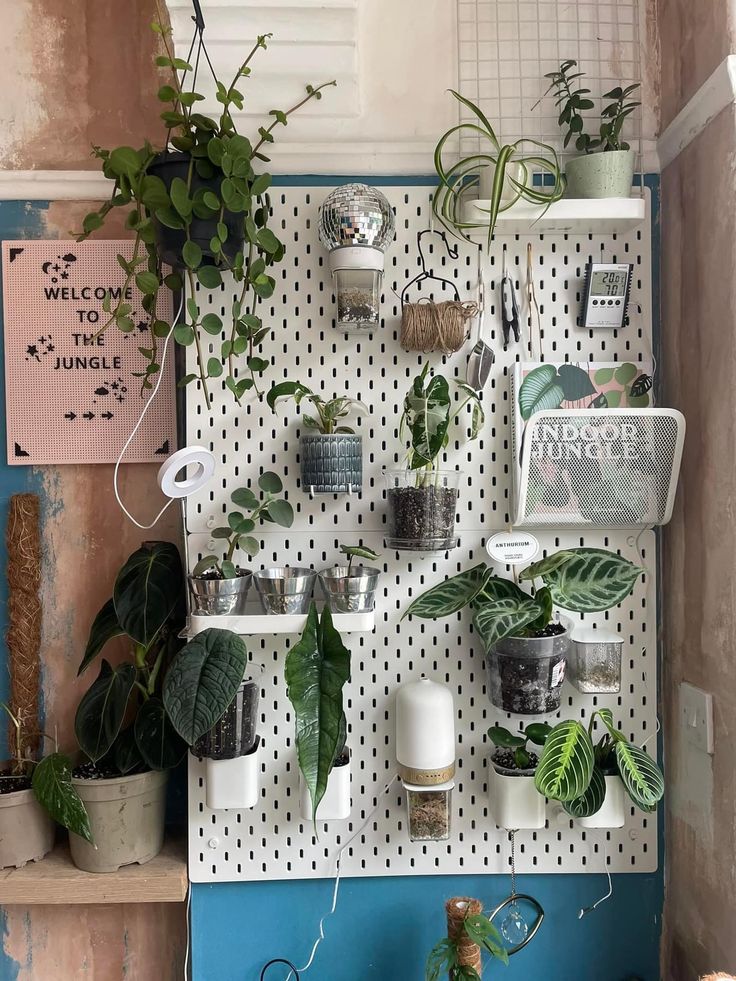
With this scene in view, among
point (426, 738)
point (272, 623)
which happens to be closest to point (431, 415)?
point (272, 623)

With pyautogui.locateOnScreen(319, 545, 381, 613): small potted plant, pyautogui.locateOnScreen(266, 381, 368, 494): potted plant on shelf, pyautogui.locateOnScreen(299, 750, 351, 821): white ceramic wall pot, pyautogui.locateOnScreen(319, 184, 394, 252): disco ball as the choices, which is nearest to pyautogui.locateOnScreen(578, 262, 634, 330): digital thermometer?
pyautogui.locateOnScreen(319, 184, 394, 252): disco ball

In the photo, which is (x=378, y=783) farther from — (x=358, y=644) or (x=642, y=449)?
(x=642, y=449)

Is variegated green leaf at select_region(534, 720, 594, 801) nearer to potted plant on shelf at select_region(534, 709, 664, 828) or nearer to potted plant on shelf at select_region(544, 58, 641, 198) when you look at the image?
potted plant on shelf at select_region(534, 709, 664, 828)

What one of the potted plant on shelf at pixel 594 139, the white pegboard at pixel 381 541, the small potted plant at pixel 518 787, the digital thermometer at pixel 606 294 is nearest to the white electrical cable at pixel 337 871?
the white pegboard at pixel 381 541

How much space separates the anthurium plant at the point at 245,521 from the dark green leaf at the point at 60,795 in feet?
1.45

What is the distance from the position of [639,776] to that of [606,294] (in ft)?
2.89

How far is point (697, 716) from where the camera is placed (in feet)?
4.17

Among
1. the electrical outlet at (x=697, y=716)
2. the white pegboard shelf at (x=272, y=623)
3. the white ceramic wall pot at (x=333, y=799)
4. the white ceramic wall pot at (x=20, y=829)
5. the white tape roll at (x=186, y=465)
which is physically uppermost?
the white tape roll at (x=186, y=465)

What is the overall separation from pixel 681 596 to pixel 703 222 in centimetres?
69

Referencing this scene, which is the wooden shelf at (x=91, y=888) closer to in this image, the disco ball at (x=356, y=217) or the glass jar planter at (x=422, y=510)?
the glass jar planter at (x=422, y=510)

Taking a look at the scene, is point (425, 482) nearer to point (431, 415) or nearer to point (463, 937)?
point (431, 415)

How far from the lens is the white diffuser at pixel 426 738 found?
1276mm

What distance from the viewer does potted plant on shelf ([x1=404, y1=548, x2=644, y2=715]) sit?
4.04 ft

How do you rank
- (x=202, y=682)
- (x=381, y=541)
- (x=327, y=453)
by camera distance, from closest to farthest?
(x=202, y=682) < (x=327, y=453) < (x=381, y=541)
